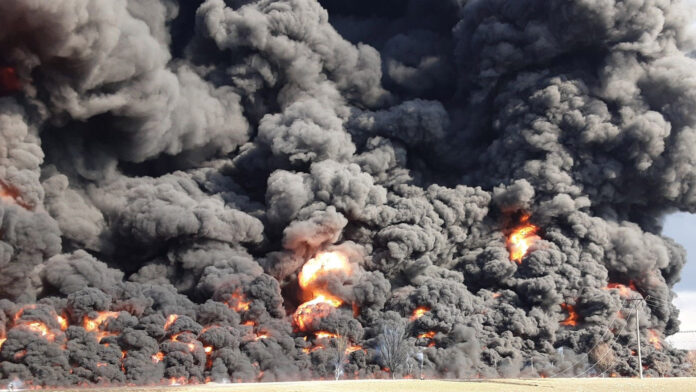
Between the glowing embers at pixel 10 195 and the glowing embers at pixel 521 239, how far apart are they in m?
48.8

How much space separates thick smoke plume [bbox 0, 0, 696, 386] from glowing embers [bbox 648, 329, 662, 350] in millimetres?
214

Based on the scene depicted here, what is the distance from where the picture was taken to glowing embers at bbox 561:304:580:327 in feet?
281

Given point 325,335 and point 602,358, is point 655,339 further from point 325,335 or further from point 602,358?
point 325,335

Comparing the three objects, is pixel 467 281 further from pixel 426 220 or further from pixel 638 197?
pixel 638 197

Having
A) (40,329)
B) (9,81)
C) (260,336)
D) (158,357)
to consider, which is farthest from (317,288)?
(9,81)

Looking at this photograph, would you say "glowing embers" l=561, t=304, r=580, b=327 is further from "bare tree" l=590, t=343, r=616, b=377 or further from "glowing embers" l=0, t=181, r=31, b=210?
"glowing embers" l=0, t=181, r=31, b=210

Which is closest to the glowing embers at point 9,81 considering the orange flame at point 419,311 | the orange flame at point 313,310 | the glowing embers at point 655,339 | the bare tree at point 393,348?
the orange flame at point 313,310

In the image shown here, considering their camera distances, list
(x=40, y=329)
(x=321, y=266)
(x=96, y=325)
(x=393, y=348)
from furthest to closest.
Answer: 1. (x=321, y=266)
2. (x=393, y=348)
3. (x=96, y=325)
4. (x=40, y=329)

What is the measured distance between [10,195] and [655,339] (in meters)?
64.0

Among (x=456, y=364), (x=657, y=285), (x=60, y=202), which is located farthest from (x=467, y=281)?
(x=60, y=202)

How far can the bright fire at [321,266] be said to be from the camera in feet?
268

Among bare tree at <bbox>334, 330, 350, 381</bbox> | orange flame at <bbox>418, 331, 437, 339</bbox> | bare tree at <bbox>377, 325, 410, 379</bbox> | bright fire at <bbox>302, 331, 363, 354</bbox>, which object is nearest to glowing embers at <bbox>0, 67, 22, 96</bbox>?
bright fire at <bbox>302, 331, 363, 354</bbox>

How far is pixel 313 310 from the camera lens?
79125mm

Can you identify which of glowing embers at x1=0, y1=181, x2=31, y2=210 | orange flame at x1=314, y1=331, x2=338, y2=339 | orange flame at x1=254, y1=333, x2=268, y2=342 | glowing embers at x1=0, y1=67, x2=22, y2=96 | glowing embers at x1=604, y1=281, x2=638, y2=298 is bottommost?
orange flame at x1=254, y1=333, x2=268, y2=342
